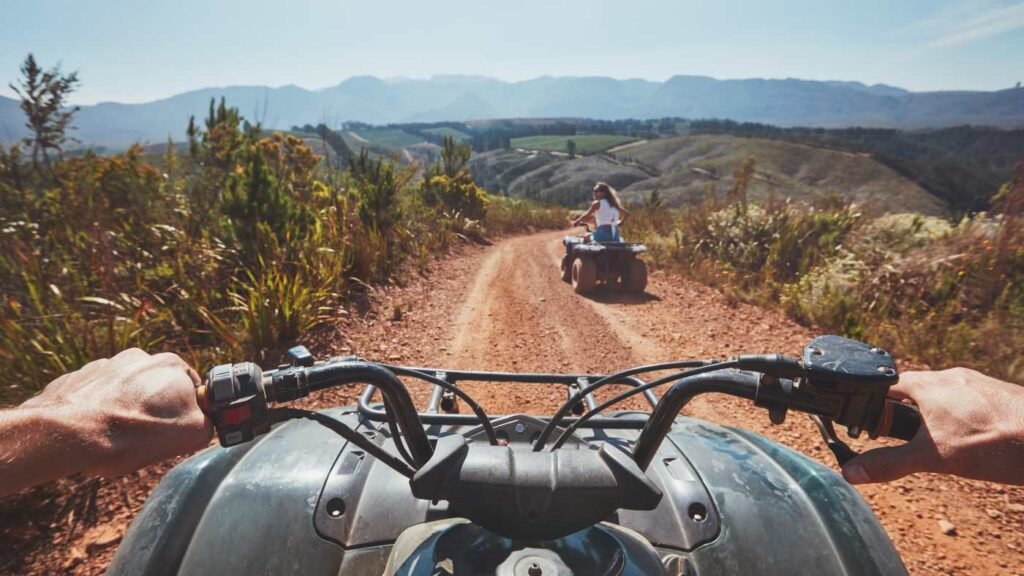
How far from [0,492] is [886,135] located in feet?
402

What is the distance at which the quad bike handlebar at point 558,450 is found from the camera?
749 millimetres

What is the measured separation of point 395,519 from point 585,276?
6558 millimetres

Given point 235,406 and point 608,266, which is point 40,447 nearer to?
point 235,406

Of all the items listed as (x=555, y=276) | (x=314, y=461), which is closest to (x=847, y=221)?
(x=555, y=276)

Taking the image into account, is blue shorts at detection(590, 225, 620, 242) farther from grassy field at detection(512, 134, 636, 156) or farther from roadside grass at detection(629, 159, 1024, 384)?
grassy field at detection(512, 134, 636, 156)

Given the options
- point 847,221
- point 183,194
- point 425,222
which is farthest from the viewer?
point 425,222

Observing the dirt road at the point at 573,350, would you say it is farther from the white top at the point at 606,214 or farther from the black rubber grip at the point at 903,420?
the black rubber grip at the point at 903,420

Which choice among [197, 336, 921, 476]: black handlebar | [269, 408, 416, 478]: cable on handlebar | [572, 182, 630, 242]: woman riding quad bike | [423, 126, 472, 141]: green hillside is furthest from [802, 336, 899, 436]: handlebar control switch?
[423, 126, 472, 141]: green hillside

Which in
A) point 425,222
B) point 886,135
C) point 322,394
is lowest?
point 322,394

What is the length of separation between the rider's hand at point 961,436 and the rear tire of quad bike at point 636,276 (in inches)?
266

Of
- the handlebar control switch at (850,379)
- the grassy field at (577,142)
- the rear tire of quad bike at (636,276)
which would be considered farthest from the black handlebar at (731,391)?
the grassy field at (577,142)

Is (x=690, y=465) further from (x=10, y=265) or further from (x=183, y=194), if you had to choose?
(x=183, y=194)

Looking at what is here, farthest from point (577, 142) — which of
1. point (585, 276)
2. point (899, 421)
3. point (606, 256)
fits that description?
point (899, 421)

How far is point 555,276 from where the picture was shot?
29.5 feet
